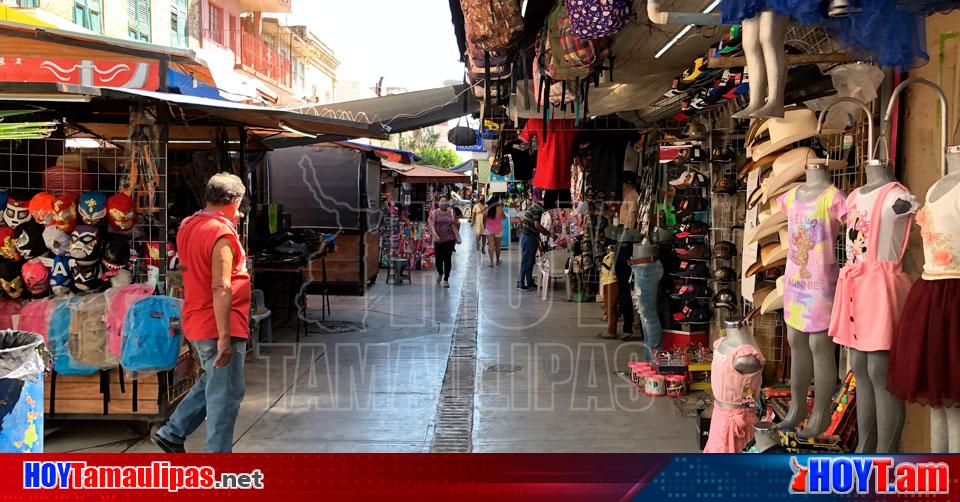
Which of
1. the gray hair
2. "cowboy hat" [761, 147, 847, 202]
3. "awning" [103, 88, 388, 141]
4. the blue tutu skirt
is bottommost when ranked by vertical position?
the gray hair

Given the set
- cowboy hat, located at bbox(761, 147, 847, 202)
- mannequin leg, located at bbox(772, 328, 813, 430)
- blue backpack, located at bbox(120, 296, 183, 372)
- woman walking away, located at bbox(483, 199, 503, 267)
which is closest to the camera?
mannequin leg, located at bbox(772, 328, 813, 430)

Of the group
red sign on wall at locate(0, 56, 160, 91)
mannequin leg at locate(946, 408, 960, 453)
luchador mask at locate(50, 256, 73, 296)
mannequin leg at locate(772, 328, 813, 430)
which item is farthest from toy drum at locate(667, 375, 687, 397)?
red sign on wall at locate(0, 56, 160, 91)

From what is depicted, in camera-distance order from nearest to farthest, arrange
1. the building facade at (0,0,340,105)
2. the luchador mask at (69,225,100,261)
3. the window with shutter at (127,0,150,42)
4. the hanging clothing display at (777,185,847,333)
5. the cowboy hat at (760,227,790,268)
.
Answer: the hanging clothing display at (777,185,847,333)
the cowboy hat at (760,227,790,268)
the luchador mask at (69,225,100,261)
the building facade at (0,0,340,105)
the window with shutter at (127,0,150,42)

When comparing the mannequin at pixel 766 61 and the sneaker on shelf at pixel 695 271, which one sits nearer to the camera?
the mannequin at pixel 766 61

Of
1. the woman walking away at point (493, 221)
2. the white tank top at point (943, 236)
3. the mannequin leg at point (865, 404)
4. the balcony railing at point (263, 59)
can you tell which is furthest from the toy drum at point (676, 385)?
the balcony railing at point (263, 59)

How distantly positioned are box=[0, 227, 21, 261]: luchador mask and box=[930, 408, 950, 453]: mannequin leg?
5.88 metres

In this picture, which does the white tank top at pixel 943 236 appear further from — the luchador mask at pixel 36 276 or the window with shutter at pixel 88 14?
the window with shutter at pixel 88 14

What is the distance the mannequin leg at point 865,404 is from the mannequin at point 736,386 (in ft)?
2.21

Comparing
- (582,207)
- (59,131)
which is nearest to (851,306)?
(59,131)

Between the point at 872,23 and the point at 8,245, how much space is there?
5.75 meters

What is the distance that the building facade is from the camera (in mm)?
12250

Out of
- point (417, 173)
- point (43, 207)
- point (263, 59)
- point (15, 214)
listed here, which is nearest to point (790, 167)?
point (43, 207)

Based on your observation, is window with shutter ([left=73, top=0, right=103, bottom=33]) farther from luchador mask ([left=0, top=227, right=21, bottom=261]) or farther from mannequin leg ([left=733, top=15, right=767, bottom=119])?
mannequin leg ([left=733, top=15, right=767, bottom=119])

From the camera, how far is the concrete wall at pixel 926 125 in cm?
349
